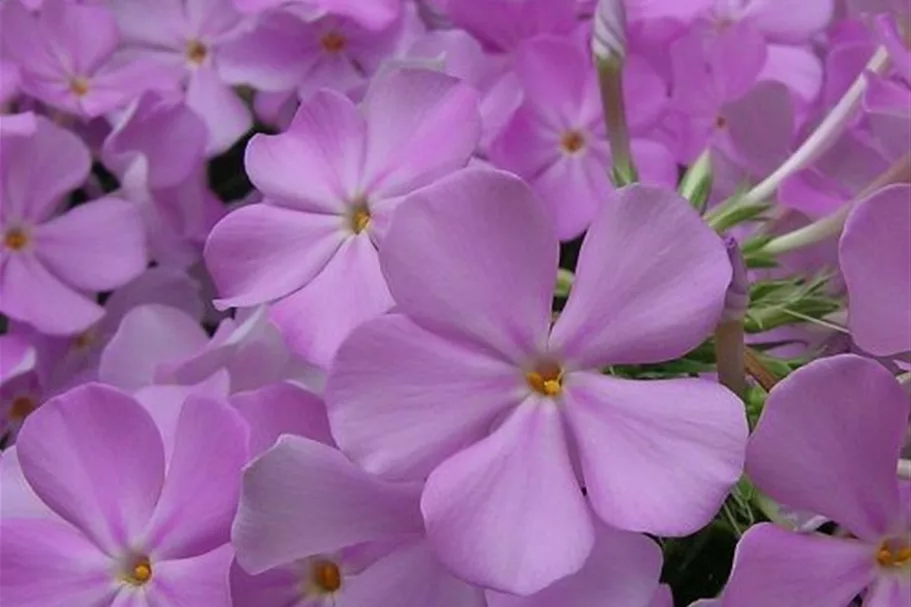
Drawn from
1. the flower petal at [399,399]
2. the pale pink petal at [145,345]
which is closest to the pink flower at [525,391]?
the flower petal at [399,399]

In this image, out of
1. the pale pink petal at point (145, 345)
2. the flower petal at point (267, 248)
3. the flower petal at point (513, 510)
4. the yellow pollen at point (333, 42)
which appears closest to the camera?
the flower petal at point (513, 510)

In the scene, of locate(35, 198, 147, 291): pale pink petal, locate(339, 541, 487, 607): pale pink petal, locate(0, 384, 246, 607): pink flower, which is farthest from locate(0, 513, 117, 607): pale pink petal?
locate(35, 198, 147, 291): pale pink petal

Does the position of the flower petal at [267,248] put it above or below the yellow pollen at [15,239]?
above

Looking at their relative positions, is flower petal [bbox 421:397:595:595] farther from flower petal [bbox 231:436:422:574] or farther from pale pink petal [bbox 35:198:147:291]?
pale pink petal [bbox 35:198:147:291]

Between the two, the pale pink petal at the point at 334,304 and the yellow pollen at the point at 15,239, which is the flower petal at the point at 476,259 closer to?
the pale pink petal at the point at 334,304

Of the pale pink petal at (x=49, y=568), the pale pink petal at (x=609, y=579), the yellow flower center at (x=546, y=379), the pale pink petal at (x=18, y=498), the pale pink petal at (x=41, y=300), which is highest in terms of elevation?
the yellow flower center at (x=546, y=379)

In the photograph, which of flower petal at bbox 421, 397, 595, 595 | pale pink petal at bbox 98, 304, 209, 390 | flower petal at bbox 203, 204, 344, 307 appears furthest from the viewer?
pale pink petal at bbox 98, 304, 209, 390

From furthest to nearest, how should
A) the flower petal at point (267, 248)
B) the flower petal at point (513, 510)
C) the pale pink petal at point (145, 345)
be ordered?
the pale pink petal at point (145, 345), the flower petal at point (267, 248), the flower petal at point (513, 510)
